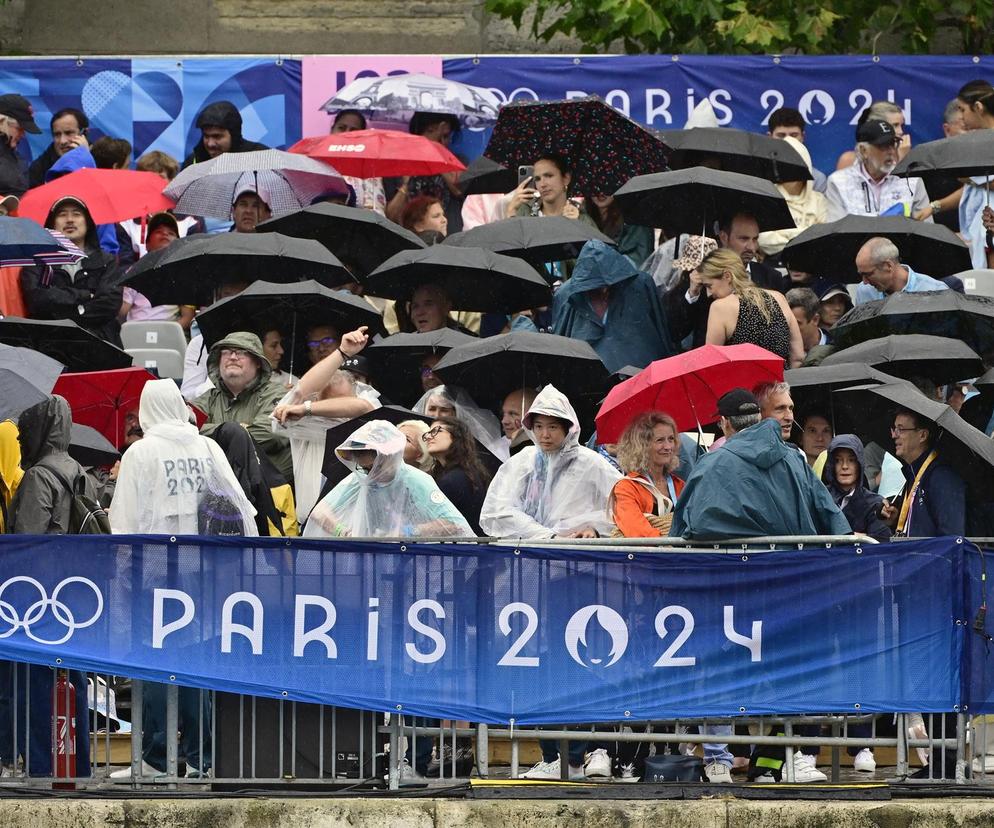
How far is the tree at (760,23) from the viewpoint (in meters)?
21.3

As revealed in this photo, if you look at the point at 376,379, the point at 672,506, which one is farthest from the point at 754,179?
the point at 672,506

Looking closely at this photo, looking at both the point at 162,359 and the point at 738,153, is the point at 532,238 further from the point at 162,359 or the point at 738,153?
the point at 162,359

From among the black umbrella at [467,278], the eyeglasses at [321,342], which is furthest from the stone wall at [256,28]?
the eyeglasses at [321,342]

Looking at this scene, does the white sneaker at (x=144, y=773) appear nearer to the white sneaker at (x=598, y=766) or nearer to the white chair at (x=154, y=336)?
the white sneaker at (x=598, y=766)

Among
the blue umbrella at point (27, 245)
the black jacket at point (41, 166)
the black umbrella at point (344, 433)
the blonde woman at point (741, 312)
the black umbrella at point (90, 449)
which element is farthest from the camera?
the black jacket at point (41, 166)

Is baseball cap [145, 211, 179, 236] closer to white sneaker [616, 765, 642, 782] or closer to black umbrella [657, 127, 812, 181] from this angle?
black umbrella [657, 127, 812, 181]

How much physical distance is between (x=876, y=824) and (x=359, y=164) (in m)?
8.57

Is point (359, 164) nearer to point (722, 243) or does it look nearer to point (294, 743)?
point (722, 243)

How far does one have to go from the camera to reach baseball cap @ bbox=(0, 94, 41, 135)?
1936cm

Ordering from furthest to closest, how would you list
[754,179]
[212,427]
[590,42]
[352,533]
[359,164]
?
[590,42], [359,164], [754,179], [212,427], [352,533]

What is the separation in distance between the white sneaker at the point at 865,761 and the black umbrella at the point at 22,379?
4.69m

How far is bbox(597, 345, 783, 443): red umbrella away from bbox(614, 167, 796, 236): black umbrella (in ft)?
8.58

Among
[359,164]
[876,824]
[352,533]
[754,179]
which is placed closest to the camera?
[876,824]

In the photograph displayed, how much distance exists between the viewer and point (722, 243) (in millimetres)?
15828
